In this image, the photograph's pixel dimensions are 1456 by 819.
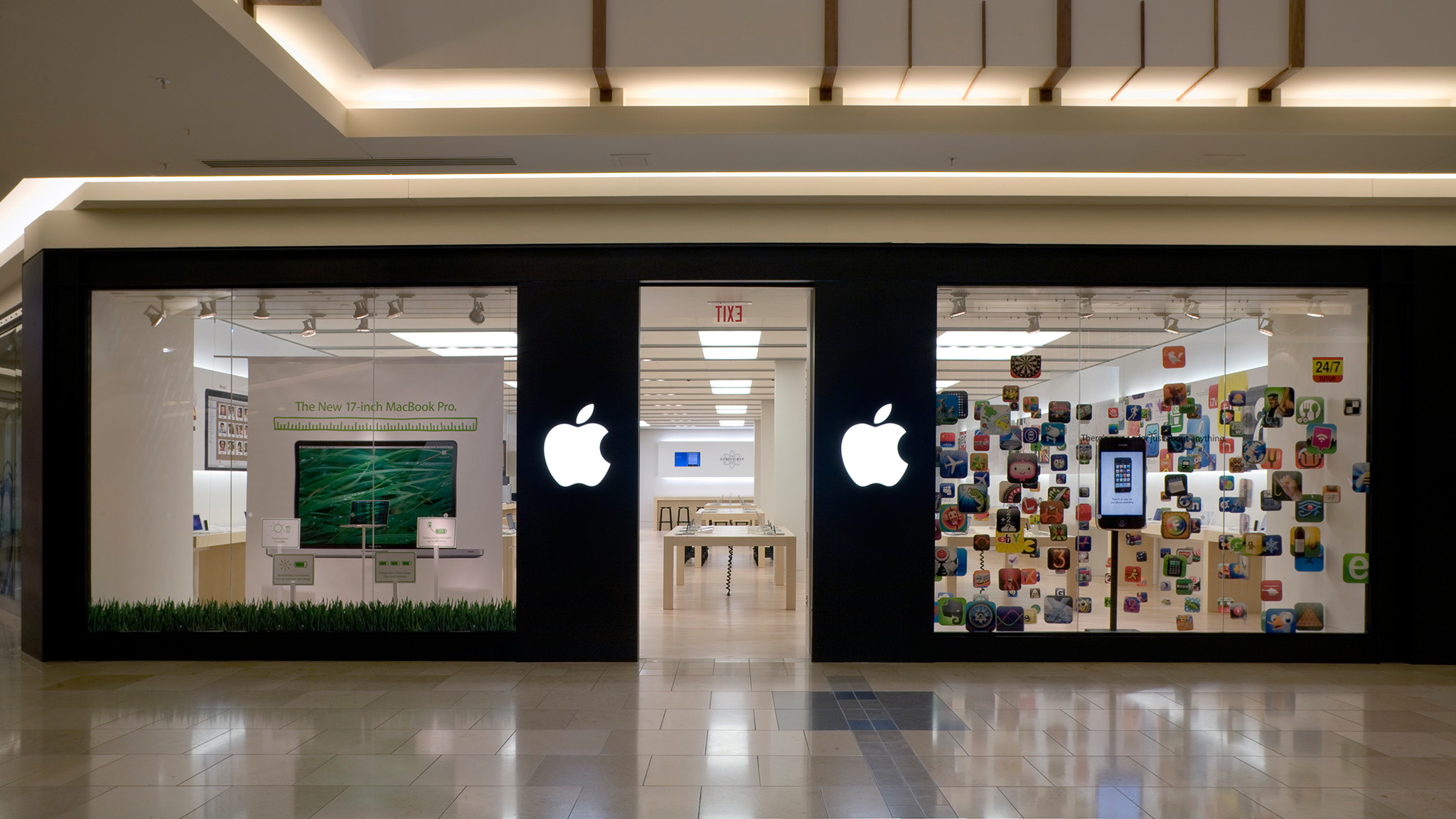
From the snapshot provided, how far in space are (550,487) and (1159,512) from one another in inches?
178

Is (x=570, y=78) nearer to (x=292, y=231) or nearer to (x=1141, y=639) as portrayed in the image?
(x=292, y=231)

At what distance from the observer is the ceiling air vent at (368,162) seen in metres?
5.76

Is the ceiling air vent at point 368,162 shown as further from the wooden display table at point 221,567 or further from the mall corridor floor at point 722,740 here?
the mall corridor floor at point 722,740

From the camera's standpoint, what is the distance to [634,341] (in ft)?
22.8

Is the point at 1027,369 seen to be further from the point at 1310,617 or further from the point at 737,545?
the point at 737,545

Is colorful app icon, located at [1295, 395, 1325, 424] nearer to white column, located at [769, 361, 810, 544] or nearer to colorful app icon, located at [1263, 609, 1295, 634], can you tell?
colorful app icon, located at [1263, 609, 1295, 634]

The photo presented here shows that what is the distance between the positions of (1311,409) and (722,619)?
17.1ft

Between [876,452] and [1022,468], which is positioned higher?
[876,452]

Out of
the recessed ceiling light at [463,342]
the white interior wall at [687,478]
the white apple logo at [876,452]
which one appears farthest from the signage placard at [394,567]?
the white interior wall at [687,478]

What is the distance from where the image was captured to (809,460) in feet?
23.4

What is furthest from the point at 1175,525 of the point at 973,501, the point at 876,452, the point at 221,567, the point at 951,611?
the point at 221,567

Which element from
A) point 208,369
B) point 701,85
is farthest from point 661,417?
point 701,85

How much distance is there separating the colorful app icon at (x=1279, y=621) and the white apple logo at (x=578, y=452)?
4992 millimetres

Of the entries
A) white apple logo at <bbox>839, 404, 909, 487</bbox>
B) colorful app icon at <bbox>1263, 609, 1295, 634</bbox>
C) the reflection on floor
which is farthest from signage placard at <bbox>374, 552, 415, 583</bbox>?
colorful app icon at <bbox>1263, 609, 1295, 634</bbox>
